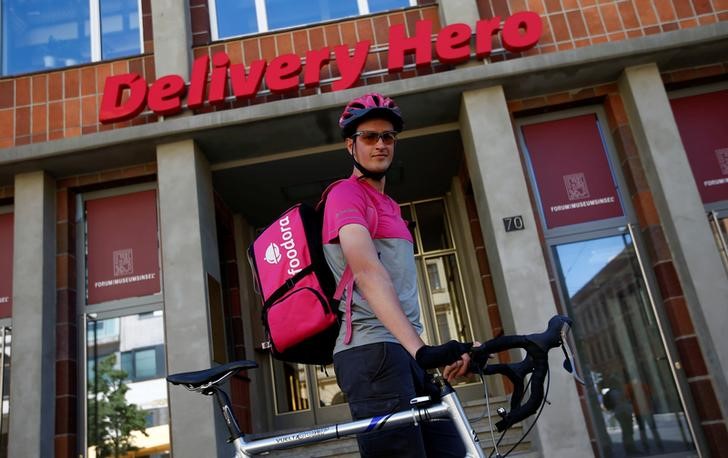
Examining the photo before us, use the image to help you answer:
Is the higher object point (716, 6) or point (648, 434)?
point (716, 6)

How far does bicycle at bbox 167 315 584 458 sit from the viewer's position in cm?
163

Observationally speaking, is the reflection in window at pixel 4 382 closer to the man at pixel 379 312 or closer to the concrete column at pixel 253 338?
the concrete column at pixel 253 338

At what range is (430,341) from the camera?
9461 millimetres

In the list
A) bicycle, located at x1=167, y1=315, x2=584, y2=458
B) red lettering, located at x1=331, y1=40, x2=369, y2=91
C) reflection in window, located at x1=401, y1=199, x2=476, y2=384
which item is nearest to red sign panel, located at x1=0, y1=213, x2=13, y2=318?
red lettering, located at x1=331, y1=40, x2=369, y2=91

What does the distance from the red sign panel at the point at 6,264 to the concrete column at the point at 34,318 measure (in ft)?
1.39

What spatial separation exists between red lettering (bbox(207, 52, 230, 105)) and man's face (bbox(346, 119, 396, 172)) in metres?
5.36

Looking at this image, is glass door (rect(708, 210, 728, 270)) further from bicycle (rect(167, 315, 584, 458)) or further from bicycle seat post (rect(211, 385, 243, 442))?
bicycle seat post (rect(211, 385, 243, 442))

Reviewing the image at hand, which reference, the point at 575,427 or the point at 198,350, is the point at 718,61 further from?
the point at 198,350

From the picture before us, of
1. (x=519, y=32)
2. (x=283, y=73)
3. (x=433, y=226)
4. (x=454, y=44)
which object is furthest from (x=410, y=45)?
(x=433, y=226)

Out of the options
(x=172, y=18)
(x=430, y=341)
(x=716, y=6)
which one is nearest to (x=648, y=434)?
(x=430, y=341)

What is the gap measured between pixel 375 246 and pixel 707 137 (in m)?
6.64

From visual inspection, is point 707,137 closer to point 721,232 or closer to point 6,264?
point 721,232

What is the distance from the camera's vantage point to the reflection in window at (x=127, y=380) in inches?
281

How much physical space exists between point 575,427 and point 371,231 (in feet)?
15.5
